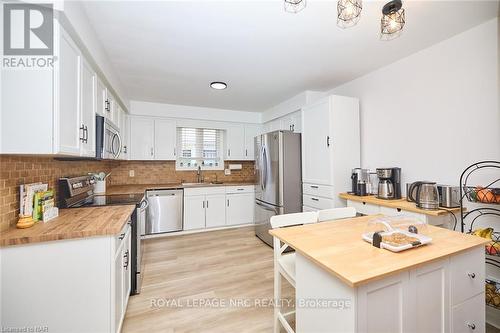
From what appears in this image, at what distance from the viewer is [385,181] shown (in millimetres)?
2258

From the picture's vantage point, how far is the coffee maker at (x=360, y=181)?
8.04 ft

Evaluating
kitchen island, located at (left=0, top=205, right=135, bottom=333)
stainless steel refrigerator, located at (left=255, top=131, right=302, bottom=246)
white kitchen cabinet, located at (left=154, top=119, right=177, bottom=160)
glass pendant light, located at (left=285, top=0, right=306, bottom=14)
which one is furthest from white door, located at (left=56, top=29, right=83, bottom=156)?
white kitchen cabinet, located at (left=154, top=119, right=177, bottom=160)

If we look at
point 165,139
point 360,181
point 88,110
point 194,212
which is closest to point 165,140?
point 165,139

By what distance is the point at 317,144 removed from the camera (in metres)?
2.84

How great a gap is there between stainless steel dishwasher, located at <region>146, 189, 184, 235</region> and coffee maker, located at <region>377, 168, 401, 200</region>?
2.95m

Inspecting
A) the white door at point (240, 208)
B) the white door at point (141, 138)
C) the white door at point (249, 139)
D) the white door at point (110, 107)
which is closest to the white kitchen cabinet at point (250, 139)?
the white door at point (249, 139)

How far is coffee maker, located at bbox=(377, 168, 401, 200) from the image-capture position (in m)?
2.24

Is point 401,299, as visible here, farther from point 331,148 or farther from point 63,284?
point 331,148

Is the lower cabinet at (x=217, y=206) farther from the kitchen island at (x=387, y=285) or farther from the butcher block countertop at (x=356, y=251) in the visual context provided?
the kitchen island at (x=387, y=285)

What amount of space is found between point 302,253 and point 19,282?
1.54 metres

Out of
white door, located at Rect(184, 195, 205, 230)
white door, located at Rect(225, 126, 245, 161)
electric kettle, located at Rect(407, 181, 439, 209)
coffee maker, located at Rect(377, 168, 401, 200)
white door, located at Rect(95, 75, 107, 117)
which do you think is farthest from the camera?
white door, located at Rect(225, 126, 245, 161)

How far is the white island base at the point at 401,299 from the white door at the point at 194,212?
287 cm

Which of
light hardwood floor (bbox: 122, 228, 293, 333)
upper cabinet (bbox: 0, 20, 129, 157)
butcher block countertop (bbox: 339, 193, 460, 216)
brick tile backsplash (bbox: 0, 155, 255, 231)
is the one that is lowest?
light hardwood floor (bbox: 122, 228, 293, 333)

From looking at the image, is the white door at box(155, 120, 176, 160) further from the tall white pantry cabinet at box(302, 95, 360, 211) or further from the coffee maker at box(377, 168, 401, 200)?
the coffee maker at box(377, 168, 401, 200)
